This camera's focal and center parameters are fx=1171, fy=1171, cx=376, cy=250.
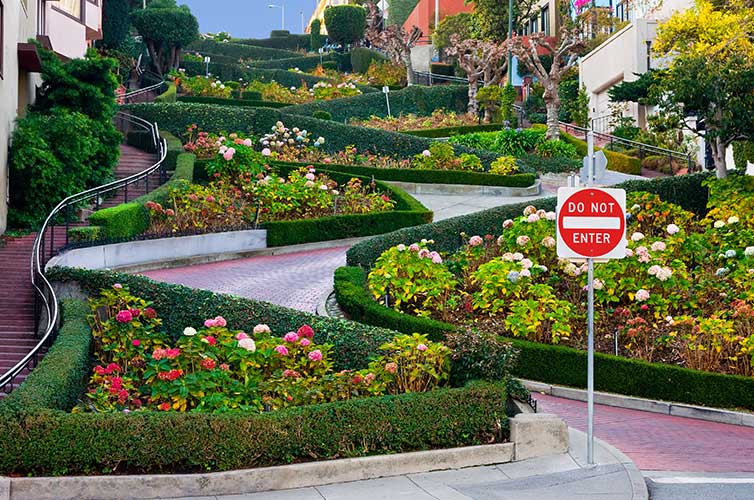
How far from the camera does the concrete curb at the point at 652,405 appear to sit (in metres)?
13.5

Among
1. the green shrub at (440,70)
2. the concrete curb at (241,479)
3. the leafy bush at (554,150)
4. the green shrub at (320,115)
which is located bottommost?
the concrete curb at (241,479)

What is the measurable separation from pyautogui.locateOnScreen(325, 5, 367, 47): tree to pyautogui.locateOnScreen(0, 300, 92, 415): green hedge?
2565 inches

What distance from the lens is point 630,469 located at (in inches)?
422

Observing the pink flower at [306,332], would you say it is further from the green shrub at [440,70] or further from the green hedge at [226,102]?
the green shrub at [440,70]

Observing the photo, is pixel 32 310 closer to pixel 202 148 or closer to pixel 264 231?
pixel 264 231

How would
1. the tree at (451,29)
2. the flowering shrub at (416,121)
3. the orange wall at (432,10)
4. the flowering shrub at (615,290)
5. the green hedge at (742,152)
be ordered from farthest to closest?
the orange wall at (432,10)
the tree at (451,29)
the flowering shrub at (416,121)
the green hedge at (742,152)
the flowering shrub at (615,290)

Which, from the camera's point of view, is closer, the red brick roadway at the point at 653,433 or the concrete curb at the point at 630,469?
the concrete curb at the point at 630,469

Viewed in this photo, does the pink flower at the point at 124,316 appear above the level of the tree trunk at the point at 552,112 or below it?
below

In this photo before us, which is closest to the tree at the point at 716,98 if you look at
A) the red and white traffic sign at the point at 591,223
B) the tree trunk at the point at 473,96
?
the red and white traffic sign at the point at 591,223

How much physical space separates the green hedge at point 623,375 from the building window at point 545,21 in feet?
172

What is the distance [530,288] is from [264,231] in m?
8.78

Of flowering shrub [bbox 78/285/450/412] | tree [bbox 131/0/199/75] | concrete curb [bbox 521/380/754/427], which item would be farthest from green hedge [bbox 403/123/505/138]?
flowering shrub [bbox 78/285/450/412]

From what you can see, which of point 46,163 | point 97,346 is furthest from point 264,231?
point 97,346

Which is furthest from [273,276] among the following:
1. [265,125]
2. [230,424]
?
[265,125]
